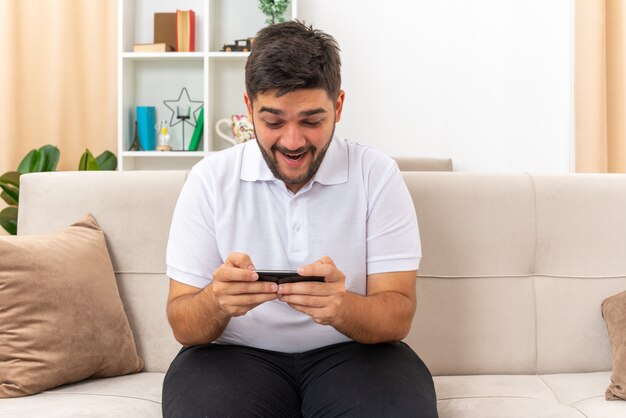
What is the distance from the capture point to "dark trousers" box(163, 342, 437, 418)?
1349 mm

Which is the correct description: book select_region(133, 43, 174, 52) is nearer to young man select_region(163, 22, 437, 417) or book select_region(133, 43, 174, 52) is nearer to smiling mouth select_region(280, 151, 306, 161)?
young man select_region(163, 22, 437, 417)

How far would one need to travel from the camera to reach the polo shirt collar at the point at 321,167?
5.32 feet

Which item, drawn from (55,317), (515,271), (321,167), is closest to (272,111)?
(321,167)

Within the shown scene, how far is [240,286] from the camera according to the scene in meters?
1.31

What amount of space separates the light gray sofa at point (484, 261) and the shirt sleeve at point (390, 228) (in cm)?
28

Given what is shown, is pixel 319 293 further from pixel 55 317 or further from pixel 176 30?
pixel 176 30

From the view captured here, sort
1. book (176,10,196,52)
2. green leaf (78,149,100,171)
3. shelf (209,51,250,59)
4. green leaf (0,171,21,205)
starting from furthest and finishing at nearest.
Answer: book (176,10,196,52), shelf (209,51,250,59), green leaf (78,149,100,171), green leaf (0,171,21,205)

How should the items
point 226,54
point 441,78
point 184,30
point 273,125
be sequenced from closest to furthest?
point 273,125
point 226,54
point 184,30
point 441,78

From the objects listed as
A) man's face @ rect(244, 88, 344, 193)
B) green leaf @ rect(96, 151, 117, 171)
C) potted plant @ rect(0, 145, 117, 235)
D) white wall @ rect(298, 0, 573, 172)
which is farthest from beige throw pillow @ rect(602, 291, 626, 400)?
green leaf @ rect(96, 151, 117, 171)

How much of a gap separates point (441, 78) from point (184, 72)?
1.29 metres

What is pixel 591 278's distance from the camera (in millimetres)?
1914

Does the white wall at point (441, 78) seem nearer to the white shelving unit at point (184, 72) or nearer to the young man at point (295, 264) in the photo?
the white shelving unit at point (184, 72)

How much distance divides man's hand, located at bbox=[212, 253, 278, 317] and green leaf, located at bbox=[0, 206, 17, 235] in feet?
7.02

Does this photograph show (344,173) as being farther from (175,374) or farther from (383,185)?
(175,374)
